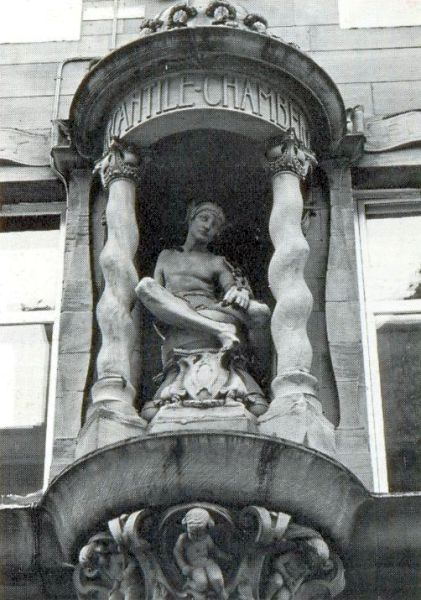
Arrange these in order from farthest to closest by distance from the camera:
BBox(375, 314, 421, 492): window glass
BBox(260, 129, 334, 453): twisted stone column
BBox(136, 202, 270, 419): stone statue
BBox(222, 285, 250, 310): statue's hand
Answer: BBox(375, 314, 421, 492): window glass, BBox(222, 285, 250, 310): statue's hand, BBox(136, 202, 270, 419): stone statue, BBox(260, 129, 334, 453): twisted stone column

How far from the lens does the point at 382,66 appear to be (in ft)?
40.7

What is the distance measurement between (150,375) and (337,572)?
6.80 feet

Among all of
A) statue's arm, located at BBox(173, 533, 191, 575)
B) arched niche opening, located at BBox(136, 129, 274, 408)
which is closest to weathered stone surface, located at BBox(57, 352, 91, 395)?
arched niche opening, located at BBox(136, 129, 274, 408)

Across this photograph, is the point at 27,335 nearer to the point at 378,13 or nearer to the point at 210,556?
the point at 210,556

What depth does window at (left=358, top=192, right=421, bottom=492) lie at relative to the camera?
10.6 metres

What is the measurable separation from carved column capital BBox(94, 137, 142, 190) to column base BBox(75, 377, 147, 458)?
5.42ft

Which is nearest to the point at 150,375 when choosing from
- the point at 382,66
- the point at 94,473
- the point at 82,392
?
the point at 82,392

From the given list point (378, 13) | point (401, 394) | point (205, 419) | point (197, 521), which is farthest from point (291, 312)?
point (378, 13)

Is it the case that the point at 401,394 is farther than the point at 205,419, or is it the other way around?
the point at 401,394

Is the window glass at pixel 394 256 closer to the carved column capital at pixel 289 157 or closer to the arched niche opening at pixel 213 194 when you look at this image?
the arched niche opening at pixel 213 194

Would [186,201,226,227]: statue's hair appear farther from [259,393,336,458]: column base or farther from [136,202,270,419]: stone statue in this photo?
[259,393,336,458]: column base

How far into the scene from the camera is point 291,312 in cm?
1020

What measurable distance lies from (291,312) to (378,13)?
11.9 feet

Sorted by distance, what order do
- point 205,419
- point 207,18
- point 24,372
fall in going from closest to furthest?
point 205,419 → point 24,372 → point 207,18
